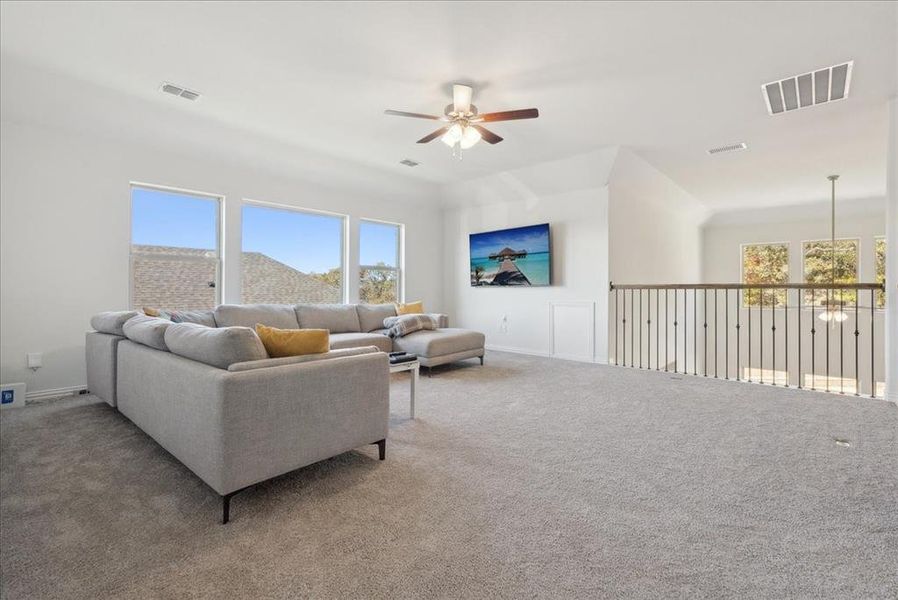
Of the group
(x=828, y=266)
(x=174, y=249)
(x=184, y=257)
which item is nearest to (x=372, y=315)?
(x=184, y=257)

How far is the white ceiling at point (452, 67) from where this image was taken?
97.9 inches

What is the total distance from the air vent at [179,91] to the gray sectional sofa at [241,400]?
197cm

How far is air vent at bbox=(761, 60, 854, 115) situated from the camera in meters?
3.07

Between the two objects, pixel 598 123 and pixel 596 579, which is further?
pixel 598 123

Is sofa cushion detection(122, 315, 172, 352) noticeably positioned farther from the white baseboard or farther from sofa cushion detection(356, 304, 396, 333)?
sofa cushion detection(356, 304, 396, 333)

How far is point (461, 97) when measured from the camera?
329cm

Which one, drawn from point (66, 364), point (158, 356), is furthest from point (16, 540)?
point (66, 364)

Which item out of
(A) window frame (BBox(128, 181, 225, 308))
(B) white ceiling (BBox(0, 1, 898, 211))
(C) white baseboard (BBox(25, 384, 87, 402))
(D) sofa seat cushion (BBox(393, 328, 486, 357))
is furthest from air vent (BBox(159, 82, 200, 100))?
(D) sofa seat cushion (BBox(393, 328, 486, 357))

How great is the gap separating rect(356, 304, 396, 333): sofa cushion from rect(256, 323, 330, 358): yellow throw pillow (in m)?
3.32

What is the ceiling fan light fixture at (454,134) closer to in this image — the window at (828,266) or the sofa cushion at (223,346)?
the sofa cushion at (223,346)

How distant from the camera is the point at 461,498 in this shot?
1.90 m

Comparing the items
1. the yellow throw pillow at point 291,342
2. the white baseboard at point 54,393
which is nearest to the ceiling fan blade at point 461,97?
the yellow throw pillow at point 291,342

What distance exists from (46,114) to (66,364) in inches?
89.1

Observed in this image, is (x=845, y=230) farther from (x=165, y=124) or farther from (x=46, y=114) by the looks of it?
(x=46, y=114)
